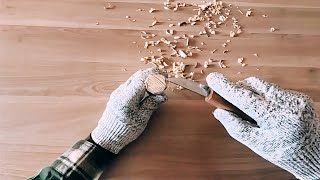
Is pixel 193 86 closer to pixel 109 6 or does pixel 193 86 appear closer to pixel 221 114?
pixel 221 114

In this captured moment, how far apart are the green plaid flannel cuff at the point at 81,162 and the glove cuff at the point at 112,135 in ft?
0.05

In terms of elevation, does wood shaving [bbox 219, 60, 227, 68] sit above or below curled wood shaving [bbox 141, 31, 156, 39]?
below

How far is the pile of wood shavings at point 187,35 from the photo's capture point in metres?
1.08

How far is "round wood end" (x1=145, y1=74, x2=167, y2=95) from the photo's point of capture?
0.97m

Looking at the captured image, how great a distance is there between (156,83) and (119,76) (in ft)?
0.42

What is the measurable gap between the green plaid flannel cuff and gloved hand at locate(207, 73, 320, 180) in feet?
0.82

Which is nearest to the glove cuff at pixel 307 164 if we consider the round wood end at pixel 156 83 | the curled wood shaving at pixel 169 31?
the round wood end at pixel 156 83

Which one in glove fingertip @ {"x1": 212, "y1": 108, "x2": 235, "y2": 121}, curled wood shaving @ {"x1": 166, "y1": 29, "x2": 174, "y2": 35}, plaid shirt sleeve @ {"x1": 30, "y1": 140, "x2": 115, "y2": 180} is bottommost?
plaid shirt sleeve @ {"x1": 30, "y1": 140, "x2": 115, "y2": 180}

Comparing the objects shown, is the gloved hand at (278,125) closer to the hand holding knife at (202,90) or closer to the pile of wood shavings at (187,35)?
the hand holding knife at (202,90)

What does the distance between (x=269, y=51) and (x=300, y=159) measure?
0.99 feet

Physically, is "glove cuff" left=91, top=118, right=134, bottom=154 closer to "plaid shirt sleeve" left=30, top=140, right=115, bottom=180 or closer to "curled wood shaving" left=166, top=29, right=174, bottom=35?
"plaid shirt sleeve" left=30, top=140, right=115, bottom=180

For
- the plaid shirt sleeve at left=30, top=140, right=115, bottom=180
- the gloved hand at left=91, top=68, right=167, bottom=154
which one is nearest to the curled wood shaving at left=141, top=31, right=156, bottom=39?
the gloved hand at left=91, top=68, right=167, bottom=154

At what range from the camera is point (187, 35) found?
113 centimetres

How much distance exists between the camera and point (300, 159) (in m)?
0.90
